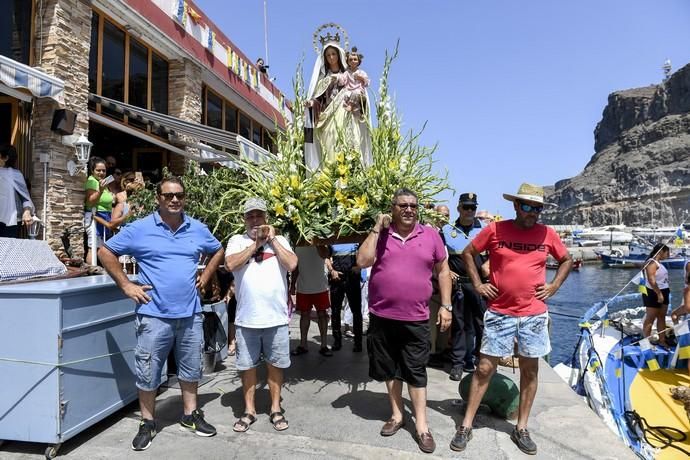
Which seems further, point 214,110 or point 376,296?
point 214,110

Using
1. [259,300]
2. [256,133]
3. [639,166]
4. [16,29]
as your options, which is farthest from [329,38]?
[639,166]

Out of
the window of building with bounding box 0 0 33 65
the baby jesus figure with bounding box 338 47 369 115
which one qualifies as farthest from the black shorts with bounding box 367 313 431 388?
the window of building with bounding box 0 0 33 65

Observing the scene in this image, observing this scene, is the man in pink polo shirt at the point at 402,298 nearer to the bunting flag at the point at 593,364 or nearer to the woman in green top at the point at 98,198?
the bunting flag at the point at 593,364

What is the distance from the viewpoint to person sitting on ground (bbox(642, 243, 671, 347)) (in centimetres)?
851

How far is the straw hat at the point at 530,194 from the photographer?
3.46 m

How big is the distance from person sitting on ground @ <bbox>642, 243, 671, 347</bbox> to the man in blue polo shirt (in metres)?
8.71

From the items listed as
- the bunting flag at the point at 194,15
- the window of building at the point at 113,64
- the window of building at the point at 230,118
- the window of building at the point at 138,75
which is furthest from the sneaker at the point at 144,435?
the window of building at the point at 230,118

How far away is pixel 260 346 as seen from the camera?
3.80 m

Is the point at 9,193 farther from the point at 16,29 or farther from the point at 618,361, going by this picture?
the point at 618,361

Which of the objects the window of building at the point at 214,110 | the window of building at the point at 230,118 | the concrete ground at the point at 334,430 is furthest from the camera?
the window of building at the point at 230,118

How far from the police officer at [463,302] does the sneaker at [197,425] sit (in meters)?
2.68

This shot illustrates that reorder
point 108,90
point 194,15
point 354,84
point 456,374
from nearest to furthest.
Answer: point 354,84, point 456,374, point 108,90, point 194,15

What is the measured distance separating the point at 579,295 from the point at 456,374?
1373 inches

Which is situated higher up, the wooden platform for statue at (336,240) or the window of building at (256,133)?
the window of building at (256,133)
